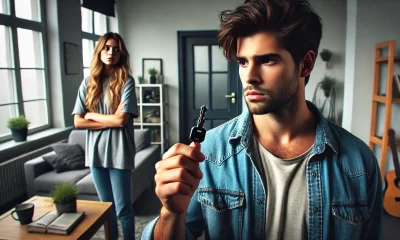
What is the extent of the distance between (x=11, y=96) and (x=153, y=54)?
247 cm

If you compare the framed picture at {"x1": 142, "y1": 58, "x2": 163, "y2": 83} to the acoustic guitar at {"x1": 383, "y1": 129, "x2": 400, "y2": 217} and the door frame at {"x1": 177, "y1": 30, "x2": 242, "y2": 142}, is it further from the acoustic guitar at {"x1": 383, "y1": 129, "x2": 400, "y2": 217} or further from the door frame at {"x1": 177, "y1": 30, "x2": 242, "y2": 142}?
the acoustic guitar at {"x1": 383, "y1": 129, "x2": 400, "y2": 217}

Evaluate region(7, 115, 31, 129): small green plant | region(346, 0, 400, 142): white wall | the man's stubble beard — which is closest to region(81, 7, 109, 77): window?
region(7, 115, 31, 129): small green plant

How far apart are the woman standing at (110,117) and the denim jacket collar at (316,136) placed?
1.18m

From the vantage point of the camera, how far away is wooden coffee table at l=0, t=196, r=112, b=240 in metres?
1.73

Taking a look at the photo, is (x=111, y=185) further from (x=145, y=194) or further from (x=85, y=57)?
(x=85, y=57)

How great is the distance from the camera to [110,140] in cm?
198

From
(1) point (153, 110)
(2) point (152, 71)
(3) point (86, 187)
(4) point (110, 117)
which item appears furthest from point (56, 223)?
(2) point (152, 71)


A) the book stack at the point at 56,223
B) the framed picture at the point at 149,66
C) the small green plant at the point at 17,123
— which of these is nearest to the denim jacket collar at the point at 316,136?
the book stack at the point at 56,223

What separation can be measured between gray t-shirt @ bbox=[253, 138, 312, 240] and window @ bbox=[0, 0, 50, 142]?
10.2ft

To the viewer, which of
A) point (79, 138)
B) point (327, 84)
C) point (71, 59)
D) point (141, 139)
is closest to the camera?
point (79, 138)

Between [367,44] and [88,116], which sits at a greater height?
[367,44]

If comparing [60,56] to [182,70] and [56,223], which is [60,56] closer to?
[182,70]

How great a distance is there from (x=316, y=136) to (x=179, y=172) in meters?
0.44

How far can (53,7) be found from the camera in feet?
12.1
